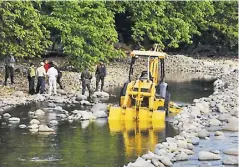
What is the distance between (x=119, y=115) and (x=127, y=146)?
12.2 feet

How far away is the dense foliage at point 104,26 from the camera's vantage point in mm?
30188

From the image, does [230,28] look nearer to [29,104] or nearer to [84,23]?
[84,23]

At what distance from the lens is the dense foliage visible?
99.0 feet

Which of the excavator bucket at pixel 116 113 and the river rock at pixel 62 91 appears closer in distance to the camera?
the excavator bucket at pixel 116 113

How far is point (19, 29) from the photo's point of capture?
2956cm

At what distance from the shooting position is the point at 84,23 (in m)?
35.8

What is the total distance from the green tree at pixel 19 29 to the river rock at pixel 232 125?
12.5 meters

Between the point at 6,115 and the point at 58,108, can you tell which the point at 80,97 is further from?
the point at 6,115

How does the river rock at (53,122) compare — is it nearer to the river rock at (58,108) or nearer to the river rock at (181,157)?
the river rock at (58,108)

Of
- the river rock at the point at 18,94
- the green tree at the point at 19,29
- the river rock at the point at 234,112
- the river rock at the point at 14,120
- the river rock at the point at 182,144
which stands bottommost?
the river rock at the point at 182,144

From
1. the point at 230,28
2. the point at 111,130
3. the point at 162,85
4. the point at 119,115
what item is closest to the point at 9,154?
the point at 111,130

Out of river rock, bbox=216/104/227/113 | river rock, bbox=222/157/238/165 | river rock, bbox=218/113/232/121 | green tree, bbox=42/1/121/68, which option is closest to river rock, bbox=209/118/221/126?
river rock, bbox=218/113/232/121

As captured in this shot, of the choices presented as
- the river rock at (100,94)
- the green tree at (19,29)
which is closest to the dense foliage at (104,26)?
the green tree at (19,29)

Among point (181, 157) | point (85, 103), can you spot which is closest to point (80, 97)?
point (85, 103)
